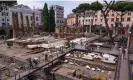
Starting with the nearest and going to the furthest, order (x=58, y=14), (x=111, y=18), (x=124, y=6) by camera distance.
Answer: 1. (x=124, y=6)
2. (x=111, y=18)
3. (x=58, y=14)

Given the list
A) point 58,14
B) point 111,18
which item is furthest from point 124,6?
point 58,14

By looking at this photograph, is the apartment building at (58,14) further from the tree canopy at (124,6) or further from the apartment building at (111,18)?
the tree canopy at (124,6)

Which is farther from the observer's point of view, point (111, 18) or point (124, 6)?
point (111, 18)

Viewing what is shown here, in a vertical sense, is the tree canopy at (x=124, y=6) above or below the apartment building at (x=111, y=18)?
above

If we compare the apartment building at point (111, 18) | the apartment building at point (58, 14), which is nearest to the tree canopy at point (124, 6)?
the apartment building at point (111, 18)

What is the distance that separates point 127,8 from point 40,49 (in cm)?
3578

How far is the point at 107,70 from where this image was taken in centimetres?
1033

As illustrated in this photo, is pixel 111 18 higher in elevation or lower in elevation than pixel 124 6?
lower

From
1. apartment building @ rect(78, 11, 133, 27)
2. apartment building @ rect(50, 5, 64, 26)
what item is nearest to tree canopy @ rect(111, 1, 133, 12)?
apartment building @ rect(78, 11, 133, 27)

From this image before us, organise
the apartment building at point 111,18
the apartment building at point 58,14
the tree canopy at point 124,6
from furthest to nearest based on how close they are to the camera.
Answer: the apartment building at point 58,14 < the apartment building at point 111,18 < the tree canopy at point 124,6

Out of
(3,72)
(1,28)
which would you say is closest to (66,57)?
(3,72)

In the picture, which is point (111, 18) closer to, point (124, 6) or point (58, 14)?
point (124, 6)

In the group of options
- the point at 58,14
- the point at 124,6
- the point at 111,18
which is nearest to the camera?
the point at 124,6

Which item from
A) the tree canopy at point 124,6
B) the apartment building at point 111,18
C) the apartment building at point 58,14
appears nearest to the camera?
the tree canopy at point 124,6
